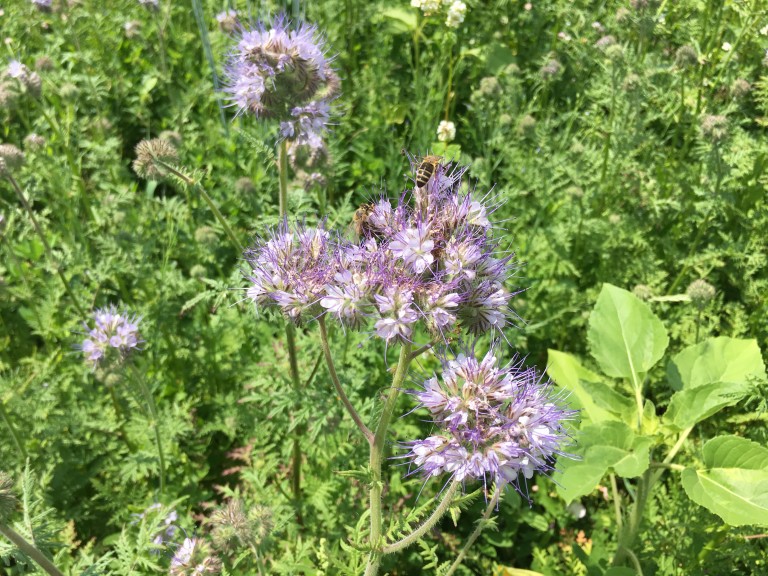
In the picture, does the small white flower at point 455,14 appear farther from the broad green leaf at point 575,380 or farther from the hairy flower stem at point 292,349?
the broad green leaf at point 575,380

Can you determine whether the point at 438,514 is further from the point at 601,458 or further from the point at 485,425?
the point at 601,458

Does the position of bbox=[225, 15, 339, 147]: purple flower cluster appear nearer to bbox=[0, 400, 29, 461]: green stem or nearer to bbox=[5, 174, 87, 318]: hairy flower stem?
bbox=[5, 174, 87, 318]: hairy flower stem

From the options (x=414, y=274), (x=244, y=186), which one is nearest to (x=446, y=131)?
(x=244, y=186)

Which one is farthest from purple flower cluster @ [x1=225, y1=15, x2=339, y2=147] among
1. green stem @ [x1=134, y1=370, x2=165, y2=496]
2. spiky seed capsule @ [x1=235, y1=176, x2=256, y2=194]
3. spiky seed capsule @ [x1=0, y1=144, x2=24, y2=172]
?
spiky seed capsule @ [x1=0, y1=144, x2=24, y2=172]

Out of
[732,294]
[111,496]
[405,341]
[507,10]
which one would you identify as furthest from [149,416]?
Result: [507,10]

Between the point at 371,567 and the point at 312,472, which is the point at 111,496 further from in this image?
the point at 371,567

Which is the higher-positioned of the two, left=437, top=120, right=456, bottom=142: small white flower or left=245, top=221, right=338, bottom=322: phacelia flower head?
left=245, top=221, right=338, bottom=322: phacelia flower head
